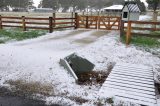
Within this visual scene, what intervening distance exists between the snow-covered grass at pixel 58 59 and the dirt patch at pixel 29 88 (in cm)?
16

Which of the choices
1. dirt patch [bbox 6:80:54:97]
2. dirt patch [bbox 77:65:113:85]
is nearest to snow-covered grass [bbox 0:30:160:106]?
dirt patch [bbox 6:80:54:97]

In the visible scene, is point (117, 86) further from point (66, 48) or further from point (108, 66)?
point (66, 48)

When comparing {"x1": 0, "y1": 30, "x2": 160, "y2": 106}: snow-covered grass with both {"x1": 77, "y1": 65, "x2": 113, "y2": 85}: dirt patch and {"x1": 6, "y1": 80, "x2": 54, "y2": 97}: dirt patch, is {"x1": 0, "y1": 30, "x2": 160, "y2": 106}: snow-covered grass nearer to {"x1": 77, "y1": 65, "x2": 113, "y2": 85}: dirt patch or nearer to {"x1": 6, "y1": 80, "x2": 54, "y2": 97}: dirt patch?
{"x1": 6, "y1": 80, "x2": 54, "y2": 97}: dirt patch

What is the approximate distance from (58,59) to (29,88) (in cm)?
227

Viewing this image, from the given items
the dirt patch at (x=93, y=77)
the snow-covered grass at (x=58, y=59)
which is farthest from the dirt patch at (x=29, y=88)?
the dirt patch at (x=93, y=77)

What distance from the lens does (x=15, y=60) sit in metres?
9.35

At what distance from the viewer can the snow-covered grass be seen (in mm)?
6875

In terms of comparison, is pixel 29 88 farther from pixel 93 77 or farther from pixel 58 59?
pixel 58 59

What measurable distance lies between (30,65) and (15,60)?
2.86 ft

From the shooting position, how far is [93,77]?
816 cm

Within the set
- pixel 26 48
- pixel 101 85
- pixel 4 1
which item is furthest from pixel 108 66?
pixel 4 1

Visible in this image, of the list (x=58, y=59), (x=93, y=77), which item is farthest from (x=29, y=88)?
(x=58, y=59)

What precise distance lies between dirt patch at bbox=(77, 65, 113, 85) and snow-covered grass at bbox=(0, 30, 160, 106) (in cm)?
26

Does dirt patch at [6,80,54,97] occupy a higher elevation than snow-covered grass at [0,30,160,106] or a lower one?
lower
